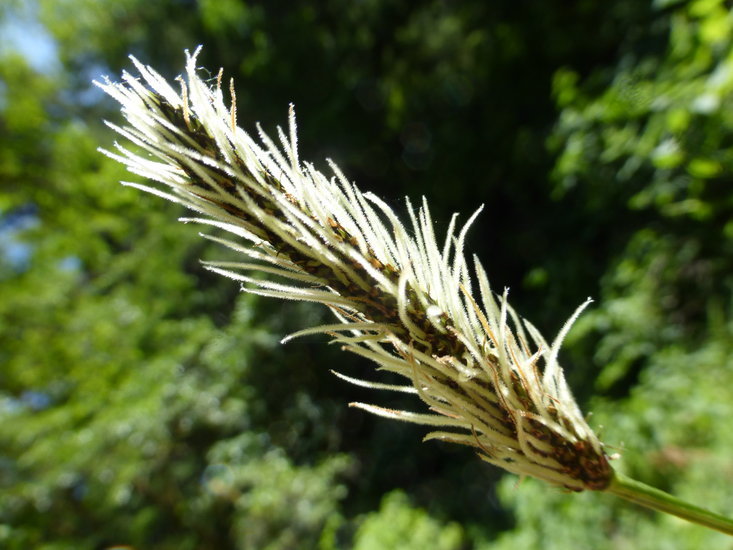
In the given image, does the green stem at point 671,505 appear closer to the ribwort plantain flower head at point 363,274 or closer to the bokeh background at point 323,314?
the ribwort plantain flower head at point 363,274

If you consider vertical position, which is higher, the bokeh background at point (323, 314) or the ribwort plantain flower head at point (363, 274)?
the bokeh background at point (323, 314)

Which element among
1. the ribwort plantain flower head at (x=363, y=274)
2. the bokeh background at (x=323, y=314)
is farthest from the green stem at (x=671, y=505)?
the bokeh background at (x=323, y=314)

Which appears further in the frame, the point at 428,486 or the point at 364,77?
the point at 364,77

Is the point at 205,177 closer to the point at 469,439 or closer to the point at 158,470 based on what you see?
the point at 469,439

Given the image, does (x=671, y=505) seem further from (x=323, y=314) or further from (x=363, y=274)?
(x=323, y=314)

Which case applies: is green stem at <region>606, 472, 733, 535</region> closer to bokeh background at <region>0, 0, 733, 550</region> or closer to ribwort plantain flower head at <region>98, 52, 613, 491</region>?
ribwort plantain flower head at <region>98, 52, 613, 491</region>

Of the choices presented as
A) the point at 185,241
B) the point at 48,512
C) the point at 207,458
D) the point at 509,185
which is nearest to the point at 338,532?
the point at 207,458

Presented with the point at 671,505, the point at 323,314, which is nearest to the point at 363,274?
the point at 671,505
